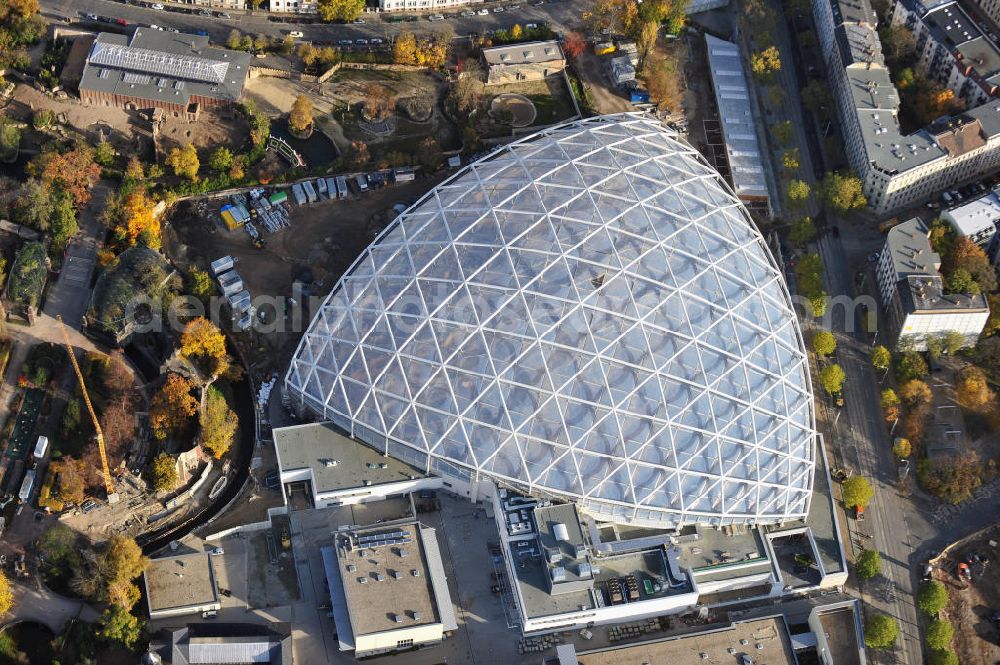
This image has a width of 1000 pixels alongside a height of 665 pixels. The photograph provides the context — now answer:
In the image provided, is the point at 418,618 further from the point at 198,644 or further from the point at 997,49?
the point at 997,49

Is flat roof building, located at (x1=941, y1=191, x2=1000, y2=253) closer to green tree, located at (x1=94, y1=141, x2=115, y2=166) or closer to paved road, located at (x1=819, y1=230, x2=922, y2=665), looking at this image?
paved road, located at (x1=819, y1=230, x2=922, y2=665)

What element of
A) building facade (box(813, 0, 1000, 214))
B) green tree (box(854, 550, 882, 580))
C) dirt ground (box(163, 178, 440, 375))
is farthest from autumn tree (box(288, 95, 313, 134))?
green tree (box(854, 550, 882, 580))

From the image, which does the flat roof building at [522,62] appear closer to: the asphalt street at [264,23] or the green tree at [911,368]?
the asphalt street at [264,23]

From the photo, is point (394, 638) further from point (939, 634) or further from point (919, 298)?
point (919, 298)

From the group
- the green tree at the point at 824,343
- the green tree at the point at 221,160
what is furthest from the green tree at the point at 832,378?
the green tree at the point at 221,160

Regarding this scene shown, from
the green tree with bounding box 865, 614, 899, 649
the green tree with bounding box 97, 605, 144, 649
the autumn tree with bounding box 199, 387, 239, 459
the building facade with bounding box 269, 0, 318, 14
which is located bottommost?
the green tree with bounding box 865, 614, 899, 649

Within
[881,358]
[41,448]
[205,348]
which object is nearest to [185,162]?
[205,348]

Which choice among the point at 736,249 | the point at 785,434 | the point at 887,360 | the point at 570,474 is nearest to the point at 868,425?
the point at 887,360
